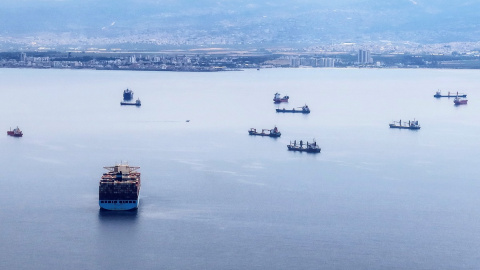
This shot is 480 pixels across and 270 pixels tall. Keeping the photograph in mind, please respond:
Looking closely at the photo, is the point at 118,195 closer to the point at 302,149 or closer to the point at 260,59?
the point at 302,149

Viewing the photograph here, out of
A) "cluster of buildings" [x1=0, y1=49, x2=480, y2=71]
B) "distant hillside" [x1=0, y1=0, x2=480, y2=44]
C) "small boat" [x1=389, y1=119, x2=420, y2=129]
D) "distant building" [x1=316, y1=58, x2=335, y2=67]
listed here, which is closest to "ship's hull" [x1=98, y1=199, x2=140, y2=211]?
"small boat" [x1=389, y1=119, x2=420, y2=129]

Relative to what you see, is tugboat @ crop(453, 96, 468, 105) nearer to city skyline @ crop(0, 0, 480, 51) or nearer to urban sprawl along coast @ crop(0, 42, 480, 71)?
urban sprawl along coast @ crop(0, 42, 480, 71)

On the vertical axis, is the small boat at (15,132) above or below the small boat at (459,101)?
below

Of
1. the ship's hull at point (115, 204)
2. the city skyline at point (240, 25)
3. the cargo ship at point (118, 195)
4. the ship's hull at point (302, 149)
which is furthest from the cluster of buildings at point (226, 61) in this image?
the ship's hull at point (115, 204)

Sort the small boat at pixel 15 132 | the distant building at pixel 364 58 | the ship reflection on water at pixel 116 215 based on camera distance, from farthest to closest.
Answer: the distant building at pixel 364 58 → the small boat at pixel 15 132 → the ship reflection on water at pixel 116 215

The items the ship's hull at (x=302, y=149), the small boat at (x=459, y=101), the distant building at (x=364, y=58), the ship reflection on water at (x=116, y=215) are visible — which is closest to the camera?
the ship reflection on water at (x=116, y=215)

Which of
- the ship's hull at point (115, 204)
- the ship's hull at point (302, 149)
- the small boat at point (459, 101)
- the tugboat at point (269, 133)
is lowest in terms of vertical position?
the ship's hull at point (115, 204)

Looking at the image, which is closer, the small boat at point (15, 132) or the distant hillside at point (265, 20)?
the small boat at point (15, 132)

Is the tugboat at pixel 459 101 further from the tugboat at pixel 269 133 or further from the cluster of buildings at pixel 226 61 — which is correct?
the cluster of buildings at pixel 226 61
